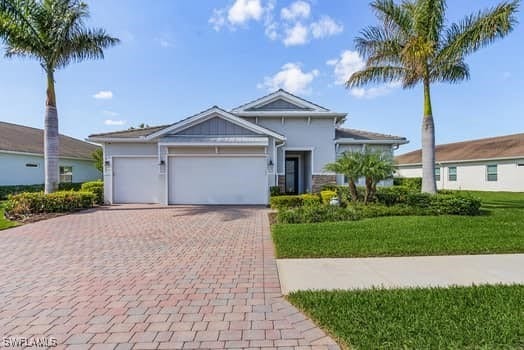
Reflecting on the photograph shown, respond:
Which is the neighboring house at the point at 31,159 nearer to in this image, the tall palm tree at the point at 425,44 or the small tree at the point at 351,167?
the small tree at the point at 351,167

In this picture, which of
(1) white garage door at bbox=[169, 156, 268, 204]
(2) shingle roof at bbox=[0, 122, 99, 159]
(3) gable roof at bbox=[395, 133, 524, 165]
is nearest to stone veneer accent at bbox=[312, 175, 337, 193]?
(1) white garage door at bbox=[169, 156, 268, 204]

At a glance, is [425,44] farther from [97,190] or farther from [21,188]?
[21,188]

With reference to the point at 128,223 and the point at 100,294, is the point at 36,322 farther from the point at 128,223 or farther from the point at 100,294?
the point at 128,223

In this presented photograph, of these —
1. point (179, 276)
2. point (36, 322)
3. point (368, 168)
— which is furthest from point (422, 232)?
point (36, 322)

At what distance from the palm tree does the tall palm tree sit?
1234 centimetres

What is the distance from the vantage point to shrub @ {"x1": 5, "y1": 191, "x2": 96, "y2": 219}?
11195 millimetres

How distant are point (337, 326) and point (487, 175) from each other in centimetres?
2610

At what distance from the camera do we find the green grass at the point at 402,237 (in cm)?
598

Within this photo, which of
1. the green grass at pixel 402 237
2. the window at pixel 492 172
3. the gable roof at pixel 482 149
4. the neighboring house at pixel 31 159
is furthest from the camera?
the window at pixel 492 172

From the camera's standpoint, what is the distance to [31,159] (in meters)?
18.9

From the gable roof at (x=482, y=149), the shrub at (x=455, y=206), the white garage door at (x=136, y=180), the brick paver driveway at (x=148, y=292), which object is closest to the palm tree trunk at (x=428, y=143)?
the shrub at (x=455, y=206)

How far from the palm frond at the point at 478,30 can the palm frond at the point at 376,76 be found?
165 cm

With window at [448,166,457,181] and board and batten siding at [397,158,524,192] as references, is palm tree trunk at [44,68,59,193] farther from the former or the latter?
window at [448,166,457,181]

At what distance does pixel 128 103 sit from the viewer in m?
18.7
